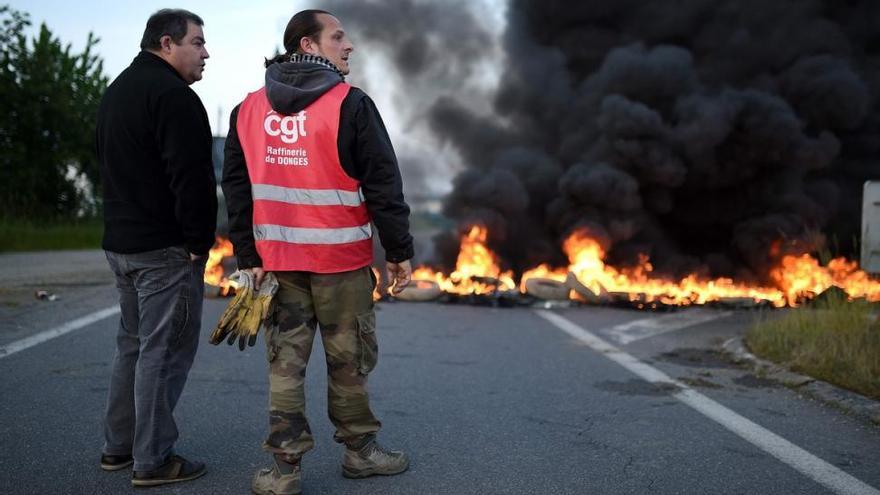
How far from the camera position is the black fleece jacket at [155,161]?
3562mm

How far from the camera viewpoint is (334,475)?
385 centimetres

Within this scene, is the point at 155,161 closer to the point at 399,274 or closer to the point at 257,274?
the point at 257,274

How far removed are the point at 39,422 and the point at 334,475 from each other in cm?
180

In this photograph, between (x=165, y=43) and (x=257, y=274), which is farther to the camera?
(x=165, y=43)

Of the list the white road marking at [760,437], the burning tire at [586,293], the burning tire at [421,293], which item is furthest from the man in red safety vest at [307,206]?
the burning tire at [586,293]

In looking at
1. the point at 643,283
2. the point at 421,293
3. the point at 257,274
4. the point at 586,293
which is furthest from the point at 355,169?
the point at 643,283

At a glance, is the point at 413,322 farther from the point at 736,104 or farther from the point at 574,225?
the point at 736,104

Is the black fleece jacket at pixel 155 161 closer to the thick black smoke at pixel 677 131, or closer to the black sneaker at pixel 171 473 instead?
the black sneaker at pixel 171 473

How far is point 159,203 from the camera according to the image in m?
3.65

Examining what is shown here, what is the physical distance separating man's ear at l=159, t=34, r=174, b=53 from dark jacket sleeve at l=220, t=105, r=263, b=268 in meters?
0.45

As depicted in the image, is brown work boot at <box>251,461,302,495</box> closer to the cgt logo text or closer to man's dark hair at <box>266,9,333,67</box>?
the cgt logo text

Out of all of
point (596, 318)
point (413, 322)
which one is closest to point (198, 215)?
point (413, 322)

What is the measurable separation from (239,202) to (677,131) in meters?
13.2

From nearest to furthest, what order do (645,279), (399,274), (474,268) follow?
(399,274), (645,279), (474,268)
